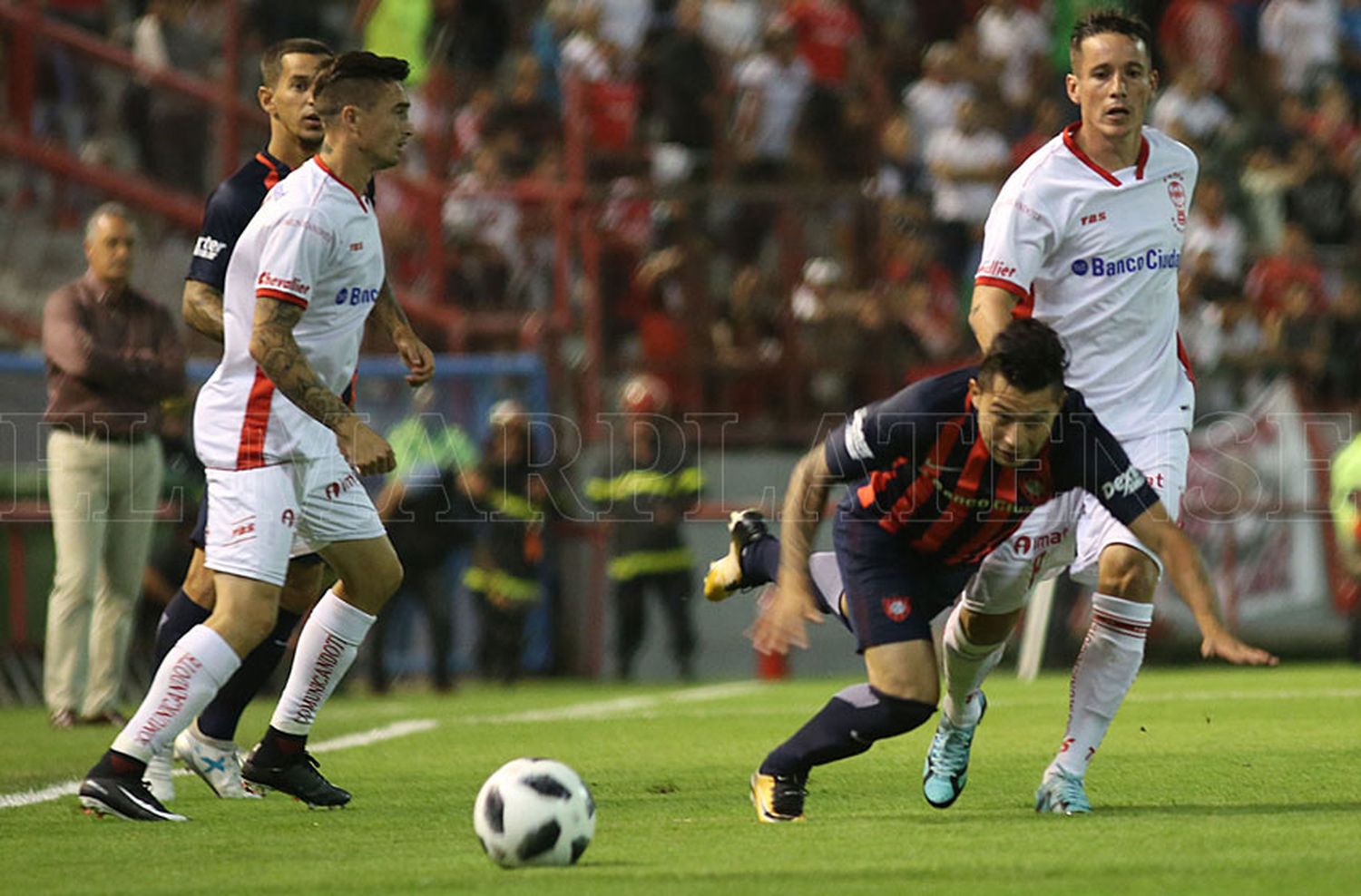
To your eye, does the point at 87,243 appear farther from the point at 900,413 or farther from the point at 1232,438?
the point at 1232,438

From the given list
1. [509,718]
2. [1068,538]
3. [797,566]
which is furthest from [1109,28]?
[509,718]

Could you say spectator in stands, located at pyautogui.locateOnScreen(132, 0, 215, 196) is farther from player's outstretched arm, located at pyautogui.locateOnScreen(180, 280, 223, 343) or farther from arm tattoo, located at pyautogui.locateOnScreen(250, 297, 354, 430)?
arm tattoo, located at pyautogui.locateOnScreen(250, 297, 354, 430)

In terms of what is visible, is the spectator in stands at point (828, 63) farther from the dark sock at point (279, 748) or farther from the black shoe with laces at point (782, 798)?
the black shoe with laces at point (782, 798)

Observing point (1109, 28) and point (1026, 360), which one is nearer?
point (1026, 360)

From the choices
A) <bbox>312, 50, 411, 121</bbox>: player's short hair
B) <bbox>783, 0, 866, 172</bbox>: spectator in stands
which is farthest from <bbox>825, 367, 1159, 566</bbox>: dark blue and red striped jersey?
<bbox>783, 0, 866, 172</bbox>: spectator in stands

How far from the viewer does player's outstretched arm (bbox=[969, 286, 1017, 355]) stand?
6598 mm

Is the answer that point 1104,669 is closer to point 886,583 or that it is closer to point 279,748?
point 886,583

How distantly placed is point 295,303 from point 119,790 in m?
1.59

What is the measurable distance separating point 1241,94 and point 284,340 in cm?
1361

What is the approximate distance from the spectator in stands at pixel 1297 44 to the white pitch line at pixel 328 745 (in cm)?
1091

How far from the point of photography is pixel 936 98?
17391mm

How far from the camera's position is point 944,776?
21.8 feet

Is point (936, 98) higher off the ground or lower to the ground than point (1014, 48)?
lower

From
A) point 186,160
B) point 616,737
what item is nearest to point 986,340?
point 616,737
